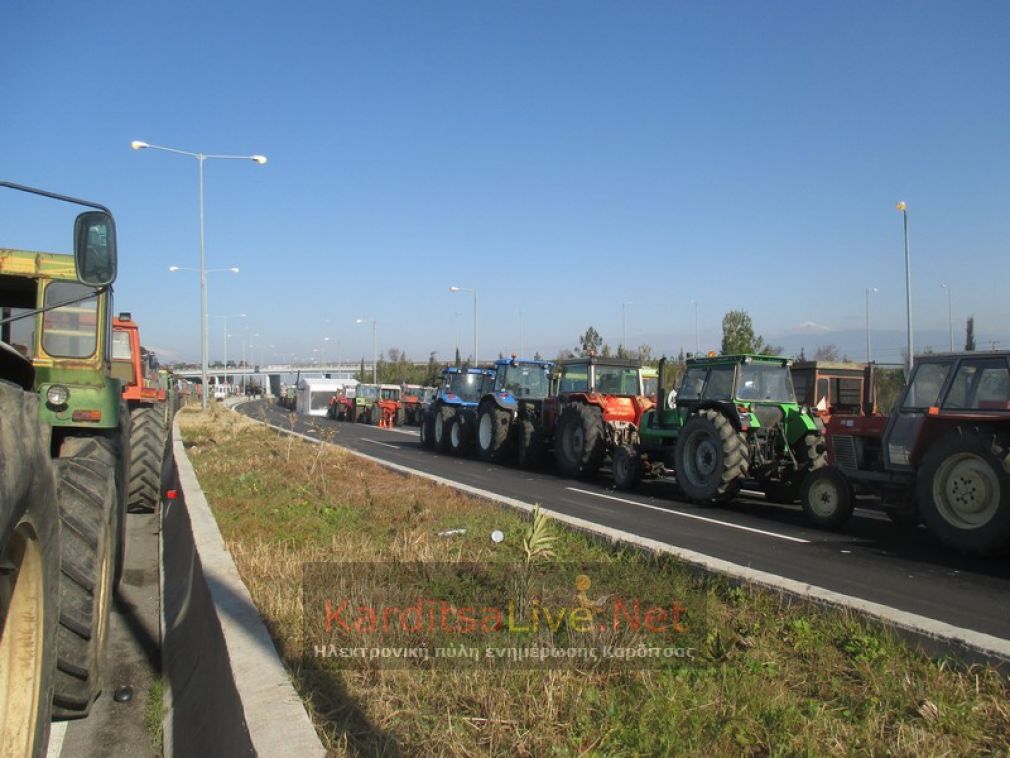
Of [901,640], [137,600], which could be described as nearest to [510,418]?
[137,600]

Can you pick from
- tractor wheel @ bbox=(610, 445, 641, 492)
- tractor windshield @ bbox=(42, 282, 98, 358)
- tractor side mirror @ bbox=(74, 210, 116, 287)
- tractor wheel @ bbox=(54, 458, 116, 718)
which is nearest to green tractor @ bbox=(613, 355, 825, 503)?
tractor wheel @ bbox=(610, 445, 641, 492)

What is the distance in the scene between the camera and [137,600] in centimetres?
712

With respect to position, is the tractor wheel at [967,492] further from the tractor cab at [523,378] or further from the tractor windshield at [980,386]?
the tractor cab at [523,378]

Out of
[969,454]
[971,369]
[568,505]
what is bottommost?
[568,505]

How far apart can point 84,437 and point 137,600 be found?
1797mm

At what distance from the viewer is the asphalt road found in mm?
6719

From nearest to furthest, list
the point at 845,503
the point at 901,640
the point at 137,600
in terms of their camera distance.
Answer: the point at 901,640 < the point at 137,600 < the point at 845,503

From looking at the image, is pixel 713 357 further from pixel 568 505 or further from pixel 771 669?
pixel 771 669

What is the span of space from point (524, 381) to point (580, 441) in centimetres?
508

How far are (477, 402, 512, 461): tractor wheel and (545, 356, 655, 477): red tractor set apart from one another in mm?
1319

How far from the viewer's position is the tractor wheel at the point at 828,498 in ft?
33.4

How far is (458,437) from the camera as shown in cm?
2236

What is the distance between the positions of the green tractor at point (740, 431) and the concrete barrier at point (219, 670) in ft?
25.2

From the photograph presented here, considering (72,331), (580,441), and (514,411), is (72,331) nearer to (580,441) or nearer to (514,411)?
(580,441)
